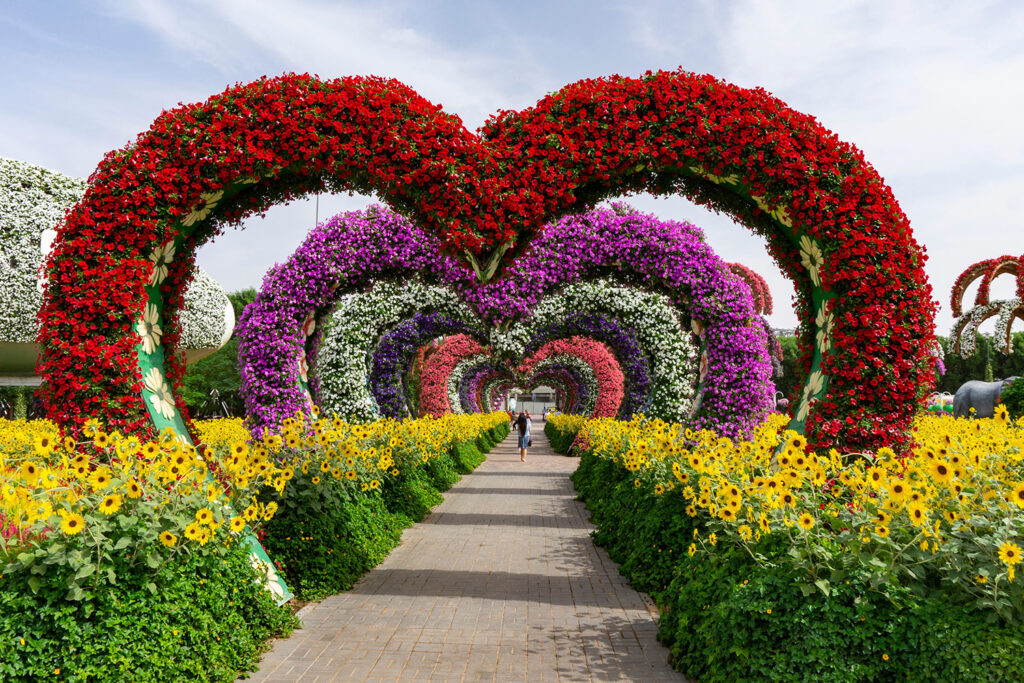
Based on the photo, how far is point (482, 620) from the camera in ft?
17.6

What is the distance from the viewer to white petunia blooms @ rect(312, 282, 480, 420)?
43.4 feet

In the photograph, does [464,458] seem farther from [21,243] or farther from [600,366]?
[21,243]

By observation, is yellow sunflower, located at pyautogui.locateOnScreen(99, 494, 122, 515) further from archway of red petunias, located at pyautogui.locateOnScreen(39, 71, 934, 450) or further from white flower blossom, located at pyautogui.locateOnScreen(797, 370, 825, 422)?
white flower blossom, located at pyautogui.locateOnScreen(797, 370, 825, 422)

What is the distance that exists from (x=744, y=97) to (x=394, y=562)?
5.38m

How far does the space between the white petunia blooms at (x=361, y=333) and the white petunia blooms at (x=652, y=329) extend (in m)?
1.63

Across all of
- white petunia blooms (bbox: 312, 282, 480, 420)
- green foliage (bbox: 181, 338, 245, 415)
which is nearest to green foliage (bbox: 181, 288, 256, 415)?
green foliage (bbox: 181, 338, 245, 415)

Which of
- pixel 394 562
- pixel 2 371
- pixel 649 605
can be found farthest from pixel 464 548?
pixel 2 371

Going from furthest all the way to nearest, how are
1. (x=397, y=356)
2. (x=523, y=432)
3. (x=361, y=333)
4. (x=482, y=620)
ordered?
(x=523, y=432), (x=397, y=356), (x=361, y=333), (x=482, y=620)

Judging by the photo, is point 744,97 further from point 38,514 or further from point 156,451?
point 38,514

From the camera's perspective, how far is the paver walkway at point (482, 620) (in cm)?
434

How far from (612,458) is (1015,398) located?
10.9 meters

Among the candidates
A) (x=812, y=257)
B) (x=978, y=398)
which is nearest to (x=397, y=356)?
(x=812, y=257)

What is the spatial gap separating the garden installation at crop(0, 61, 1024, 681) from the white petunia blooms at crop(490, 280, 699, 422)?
4.35 metres

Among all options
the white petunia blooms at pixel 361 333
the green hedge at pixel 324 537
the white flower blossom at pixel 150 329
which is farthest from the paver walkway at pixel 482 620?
the white petunia blooms at pixel 361 333
